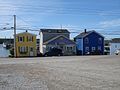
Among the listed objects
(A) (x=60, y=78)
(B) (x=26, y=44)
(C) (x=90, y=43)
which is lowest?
(A) (x=60, y=78)

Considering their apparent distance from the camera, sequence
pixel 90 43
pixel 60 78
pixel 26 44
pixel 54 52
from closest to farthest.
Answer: pixel 60 78 < pixel 54 52 < pixel 26 44 < pixel 90 43

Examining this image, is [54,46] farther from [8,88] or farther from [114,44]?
[8,88]

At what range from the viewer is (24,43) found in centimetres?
7188

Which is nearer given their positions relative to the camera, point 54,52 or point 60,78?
point 60,78

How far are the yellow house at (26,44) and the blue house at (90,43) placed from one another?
1324 cm

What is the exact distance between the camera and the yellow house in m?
71.2

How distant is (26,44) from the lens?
7194 cm

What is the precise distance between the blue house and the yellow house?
13.2 meters

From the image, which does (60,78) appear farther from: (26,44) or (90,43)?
(90,43)

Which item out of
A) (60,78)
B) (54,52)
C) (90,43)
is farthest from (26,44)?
(60,78)

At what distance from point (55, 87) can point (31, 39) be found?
56492 mm

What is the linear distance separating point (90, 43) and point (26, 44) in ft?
58.6

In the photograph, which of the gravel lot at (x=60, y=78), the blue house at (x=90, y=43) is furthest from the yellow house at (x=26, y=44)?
the gravel lot at (x=60, y=78)

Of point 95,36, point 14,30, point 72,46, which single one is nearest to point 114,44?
point 95,36
